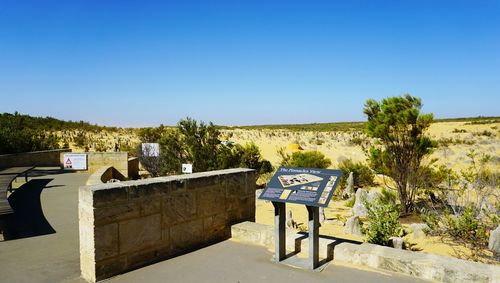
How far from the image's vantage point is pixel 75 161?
1619 centimetres

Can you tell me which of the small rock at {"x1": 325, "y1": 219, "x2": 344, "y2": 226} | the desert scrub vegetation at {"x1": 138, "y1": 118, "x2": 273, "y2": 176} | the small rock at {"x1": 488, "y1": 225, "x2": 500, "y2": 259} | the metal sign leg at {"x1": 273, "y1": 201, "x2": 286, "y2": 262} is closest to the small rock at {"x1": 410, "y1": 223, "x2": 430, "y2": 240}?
the small rock at {"x1": 488, "y1": 225, "x2": 500, "y2": 259}

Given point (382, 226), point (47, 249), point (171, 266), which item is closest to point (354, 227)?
point (382, 226)

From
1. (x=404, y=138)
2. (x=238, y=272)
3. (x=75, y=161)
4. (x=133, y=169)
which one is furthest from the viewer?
(x=133, y=169)

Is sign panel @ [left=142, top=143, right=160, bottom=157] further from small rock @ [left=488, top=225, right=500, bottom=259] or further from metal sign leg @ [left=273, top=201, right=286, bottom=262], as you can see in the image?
A: small rock @ [left=488, top=225, right=500, bottom=259]

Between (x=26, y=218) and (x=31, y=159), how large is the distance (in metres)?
11.9

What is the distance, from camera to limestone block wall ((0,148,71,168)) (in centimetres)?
1644

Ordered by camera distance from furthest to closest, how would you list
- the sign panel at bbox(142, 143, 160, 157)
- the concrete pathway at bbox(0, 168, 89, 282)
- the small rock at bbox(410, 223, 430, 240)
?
1. the sign panel at bbox(142, 143, 160, 157)
2. the small rock at bbox(410, 223, 430, 240)
3. the concrete pathway at bbox(0, 168, 89, 282)

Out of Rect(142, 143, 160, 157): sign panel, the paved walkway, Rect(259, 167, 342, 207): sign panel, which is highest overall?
Rect(259, 167, 342, 207): sign panel

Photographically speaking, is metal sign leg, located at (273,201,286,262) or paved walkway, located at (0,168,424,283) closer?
paved walkway, located at (0,168,424,283)

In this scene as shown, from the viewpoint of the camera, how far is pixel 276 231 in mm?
4637

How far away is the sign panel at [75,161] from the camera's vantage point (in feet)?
52.6

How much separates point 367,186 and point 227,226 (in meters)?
10.1

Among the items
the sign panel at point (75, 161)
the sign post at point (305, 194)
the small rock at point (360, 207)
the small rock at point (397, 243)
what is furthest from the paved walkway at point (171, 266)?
the sign panel at point (75, 161)

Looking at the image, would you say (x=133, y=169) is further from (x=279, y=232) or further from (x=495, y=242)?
(x=495, y=242)
